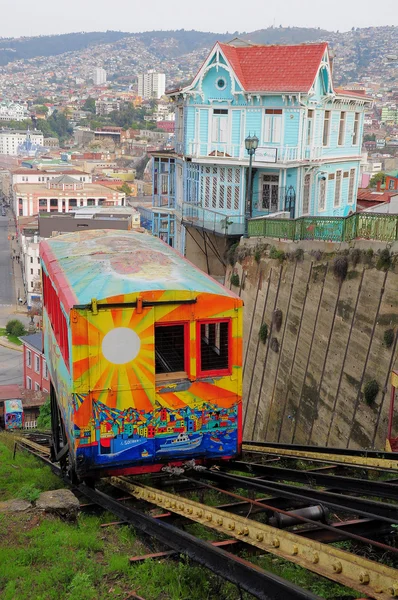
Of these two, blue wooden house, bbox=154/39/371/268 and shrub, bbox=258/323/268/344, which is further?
blue wooden house, bbox=154/39/371/268

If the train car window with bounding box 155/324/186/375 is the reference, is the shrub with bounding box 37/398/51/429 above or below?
below

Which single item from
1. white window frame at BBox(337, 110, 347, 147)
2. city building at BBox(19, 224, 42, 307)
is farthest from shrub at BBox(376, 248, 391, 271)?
city building at BBox(19, 224, 42, 307)

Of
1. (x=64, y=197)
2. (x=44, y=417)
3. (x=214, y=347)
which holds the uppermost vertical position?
(x=214, y=347)

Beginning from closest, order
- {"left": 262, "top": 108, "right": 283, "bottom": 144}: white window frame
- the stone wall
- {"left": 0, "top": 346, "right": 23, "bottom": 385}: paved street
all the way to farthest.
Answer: the stone wall → {"left": 262, "top": 108, "right": 283, "bottom": 144}: white window frame → {"left": 0, "top": 346, "right": 23, "bottom": 385}: paved street

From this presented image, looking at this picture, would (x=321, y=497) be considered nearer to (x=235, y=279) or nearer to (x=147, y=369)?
(x=147, y=369)

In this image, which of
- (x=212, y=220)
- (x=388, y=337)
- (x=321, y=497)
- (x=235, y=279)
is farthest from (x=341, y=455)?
(x=212, y=220)

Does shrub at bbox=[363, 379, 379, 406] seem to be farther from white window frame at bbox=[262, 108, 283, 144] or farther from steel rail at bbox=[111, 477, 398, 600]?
white window frame at bbox=[262, 108, 283, 144]
